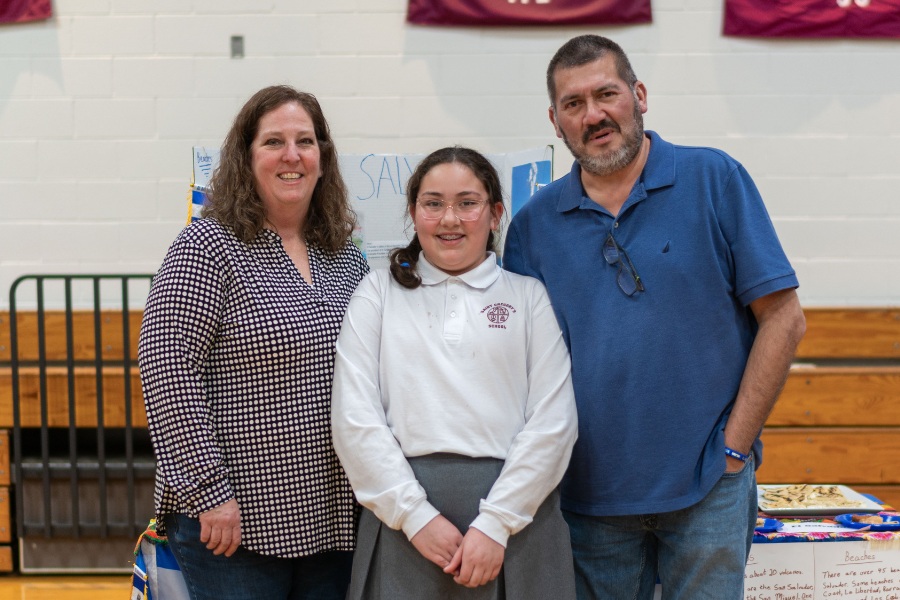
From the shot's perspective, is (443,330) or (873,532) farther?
(873,532)

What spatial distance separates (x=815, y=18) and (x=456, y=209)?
260cm

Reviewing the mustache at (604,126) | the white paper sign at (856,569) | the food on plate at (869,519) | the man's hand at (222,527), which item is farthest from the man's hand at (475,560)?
the food on plate at (869,519)

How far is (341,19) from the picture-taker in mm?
3594

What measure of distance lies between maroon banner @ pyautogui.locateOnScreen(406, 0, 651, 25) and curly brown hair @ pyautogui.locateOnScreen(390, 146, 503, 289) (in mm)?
2021

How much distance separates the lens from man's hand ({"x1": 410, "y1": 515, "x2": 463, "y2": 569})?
1507mm

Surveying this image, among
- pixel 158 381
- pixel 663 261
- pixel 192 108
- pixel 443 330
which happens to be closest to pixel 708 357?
pixel 663 261

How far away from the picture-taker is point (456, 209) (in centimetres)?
167

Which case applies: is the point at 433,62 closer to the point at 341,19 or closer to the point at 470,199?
the point at 341,19

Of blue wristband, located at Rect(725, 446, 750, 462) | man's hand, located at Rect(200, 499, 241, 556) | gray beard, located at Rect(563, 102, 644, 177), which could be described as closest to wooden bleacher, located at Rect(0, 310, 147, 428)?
man's hand, located at Rect(200, 499, 241, 556)

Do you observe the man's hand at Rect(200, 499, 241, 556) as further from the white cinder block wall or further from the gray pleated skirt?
the white cinder block wall

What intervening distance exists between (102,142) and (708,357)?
291 cm

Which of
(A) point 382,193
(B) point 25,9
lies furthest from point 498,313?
(B) point 25,9

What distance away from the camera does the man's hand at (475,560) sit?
149 cm

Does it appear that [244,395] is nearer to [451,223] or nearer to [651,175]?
[451,223]
